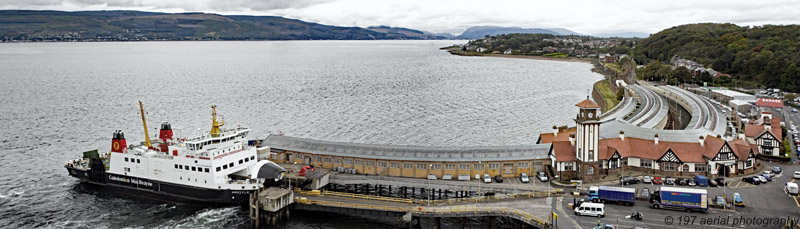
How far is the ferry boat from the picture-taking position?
49.3 metres

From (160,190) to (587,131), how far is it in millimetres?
39272

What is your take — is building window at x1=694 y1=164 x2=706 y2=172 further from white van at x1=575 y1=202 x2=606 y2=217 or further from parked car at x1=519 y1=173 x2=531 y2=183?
white van at x1=575 y1=202 x2=606 y2=217

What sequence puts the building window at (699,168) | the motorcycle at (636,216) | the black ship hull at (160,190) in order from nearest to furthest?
the motorcycle at (636,216) → the black ship hull at (160,190) → the building window at (699,168)

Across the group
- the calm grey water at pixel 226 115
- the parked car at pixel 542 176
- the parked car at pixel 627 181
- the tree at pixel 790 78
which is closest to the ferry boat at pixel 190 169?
the calm grey water at pixel 226 115

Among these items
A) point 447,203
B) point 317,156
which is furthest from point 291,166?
point 447,203

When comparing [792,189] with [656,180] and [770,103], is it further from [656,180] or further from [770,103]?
[770,103]

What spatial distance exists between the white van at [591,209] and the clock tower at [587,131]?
927 centimetres

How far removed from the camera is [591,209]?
39.7 m

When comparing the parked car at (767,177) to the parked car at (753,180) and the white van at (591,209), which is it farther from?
the white van at (591,209)

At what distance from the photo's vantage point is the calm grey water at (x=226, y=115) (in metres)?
49.6

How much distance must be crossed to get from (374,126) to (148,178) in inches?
1591

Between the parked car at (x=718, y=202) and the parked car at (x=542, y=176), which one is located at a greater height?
the parked car at (x=542, y=176)

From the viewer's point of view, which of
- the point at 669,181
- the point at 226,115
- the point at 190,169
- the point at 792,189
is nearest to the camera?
the point at 792,189

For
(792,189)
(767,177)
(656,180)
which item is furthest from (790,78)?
(656,180)
